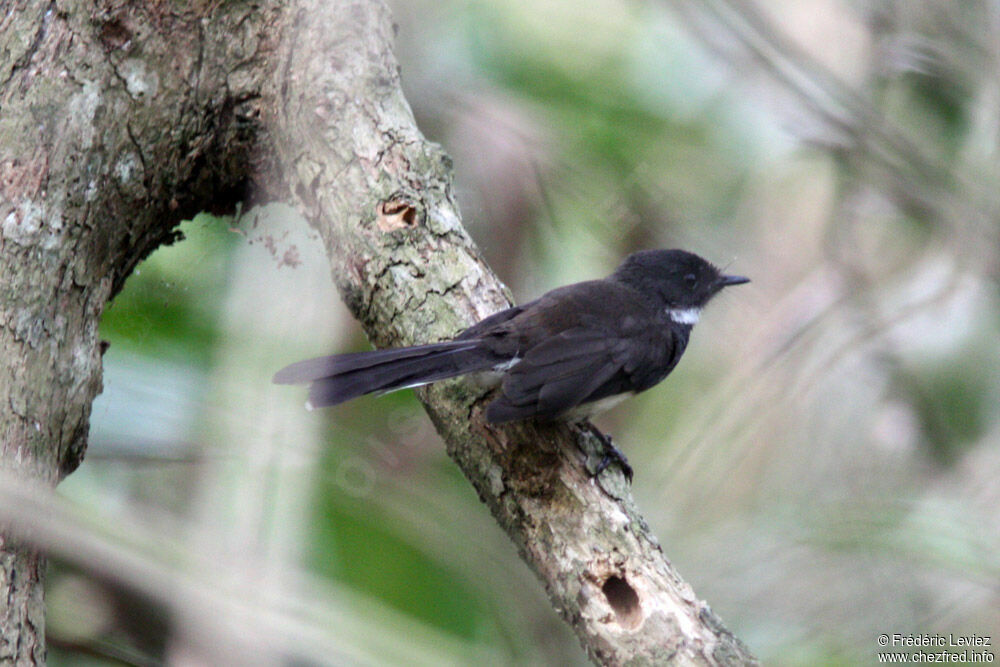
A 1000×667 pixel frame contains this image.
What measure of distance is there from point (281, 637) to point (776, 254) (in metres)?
4.54

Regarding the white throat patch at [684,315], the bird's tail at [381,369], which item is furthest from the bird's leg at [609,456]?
the white throat patch at [684,315]

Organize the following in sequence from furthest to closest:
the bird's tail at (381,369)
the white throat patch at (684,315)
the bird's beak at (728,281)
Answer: the bird's beak at (728,281) < the white throat patch at (684,315) < the bird's tail at (381,369)

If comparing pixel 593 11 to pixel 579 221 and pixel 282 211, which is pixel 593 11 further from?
pixel 282 211

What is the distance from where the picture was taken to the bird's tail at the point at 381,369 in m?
2.61

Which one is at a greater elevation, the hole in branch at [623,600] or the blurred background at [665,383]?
the blurred background at [665,383]

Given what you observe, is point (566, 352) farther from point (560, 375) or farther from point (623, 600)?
point (623, 600)

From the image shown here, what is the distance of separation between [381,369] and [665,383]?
2.81 metres

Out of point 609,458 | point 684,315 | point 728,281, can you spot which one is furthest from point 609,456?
point 728,281

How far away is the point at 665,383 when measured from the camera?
5.15 m

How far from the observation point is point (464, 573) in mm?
2482

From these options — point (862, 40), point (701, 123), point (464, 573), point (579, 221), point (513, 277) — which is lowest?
point (464, 573)

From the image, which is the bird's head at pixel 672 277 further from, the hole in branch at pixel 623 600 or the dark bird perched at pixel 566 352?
the hole in branch at pixel 623 600

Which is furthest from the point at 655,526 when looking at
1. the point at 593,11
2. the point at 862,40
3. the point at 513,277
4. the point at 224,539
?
the point at 862,40

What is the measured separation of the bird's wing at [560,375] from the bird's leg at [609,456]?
148 mm
